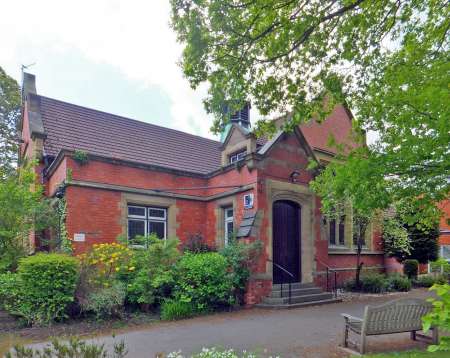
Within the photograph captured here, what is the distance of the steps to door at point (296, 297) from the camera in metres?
11.0

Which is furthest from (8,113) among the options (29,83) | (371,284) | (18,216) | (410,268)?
(410,268)

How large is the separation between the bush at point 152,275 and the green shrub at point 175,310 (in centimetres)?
43

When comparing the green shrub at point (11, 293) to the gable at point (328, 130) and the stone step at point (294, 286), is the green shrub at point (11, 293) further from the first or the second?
the gable at point (328, 130)

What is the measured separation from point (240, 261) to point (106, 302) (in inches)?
156

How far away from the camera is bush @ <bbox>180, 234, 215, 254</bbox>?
13.0 m

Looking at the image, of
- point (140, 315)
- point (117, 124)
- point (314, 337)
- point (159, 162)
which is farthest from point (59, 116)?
point (314, 337)

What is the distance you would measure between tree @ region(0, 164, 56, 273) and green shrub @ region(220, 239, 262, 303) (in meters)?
6.06

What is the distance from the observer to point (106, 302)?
29.4 feet

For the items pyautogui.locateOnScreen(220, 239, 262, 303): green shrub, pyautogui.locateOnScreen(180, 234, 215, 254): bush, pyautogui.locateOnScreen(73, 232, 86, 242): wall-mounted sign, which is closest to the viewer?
pyautogui.locateOnScreen(220, 239, 262, 303): green shrub

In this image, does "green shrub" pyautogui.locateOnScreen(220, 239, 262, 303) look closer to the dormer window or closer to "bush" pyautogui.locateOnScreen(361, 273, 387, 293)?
the dormer window

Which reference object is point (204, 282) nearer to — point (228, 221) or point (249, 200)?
point (249, 200)

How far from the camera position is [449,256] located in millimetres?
28094

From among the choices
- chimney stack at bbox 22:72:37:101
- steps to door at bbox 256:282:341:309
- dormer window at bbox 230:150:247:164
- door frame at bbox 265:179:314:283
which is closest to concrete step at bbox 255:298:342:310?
steps to door at bbox 256:282:341:309

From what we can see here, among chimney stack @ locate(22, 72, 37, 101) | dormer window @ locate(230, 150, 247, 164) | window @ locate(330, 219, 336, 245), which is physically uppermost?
chimney stack @ locate(22, 72, 37, 101)
